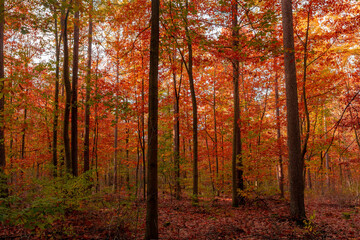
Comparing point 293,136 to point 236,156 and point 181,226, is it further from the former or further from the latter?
point 181,226

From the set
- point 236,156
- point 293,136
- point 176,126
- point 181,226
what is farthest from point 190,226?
point 176,126

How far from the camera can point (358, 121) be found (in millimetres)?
10609

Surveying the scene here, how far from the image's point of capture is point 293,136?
653 cm

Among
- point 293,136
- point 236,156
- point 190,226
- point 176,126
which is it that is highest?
point 176,126

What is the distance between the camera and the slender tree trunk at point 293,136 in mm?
6395

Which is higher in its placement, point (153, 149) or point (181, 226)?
point (153, 149)

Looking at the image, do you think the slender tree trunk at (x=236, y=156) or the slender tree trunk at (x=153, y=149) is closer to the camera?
the slender tree trunk at (x=153, y=149)

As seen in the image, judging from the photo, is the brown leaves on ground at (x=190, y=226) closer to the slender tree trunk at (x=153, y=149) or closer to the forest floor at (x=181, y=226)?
the forest floor at (x=181, y=226)

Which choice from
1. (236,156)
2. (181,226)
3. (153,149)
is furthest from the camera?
(236,156)

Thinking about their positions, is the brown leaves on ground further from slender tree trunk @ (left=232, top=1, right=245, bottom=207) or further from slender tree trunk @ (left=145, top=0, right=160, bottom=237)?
slender tree trunk @ (left=232, top=1, right=245, bottom=207)

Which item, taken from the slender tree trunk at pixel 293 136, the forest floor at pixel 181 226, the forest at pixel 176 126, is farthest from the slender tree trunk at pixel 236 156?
the slender tree trunk at pixel 293 136

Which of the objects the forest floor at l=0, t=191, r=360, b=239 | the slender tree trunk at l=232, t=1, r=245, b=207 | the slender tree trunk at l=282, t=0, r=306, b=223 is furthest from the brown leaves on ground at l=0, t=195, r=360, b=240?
the slender tree trunk at l=232, t=1, r=245, b=207

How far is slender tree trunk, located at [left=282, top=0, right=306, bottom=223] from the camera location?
6395 millimetres

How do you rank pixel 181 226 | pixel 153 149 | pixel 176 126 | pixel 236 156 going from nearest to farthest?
pixel 153 149 → pixel 181 226 → pixel 236 156 → pixel 176 126
